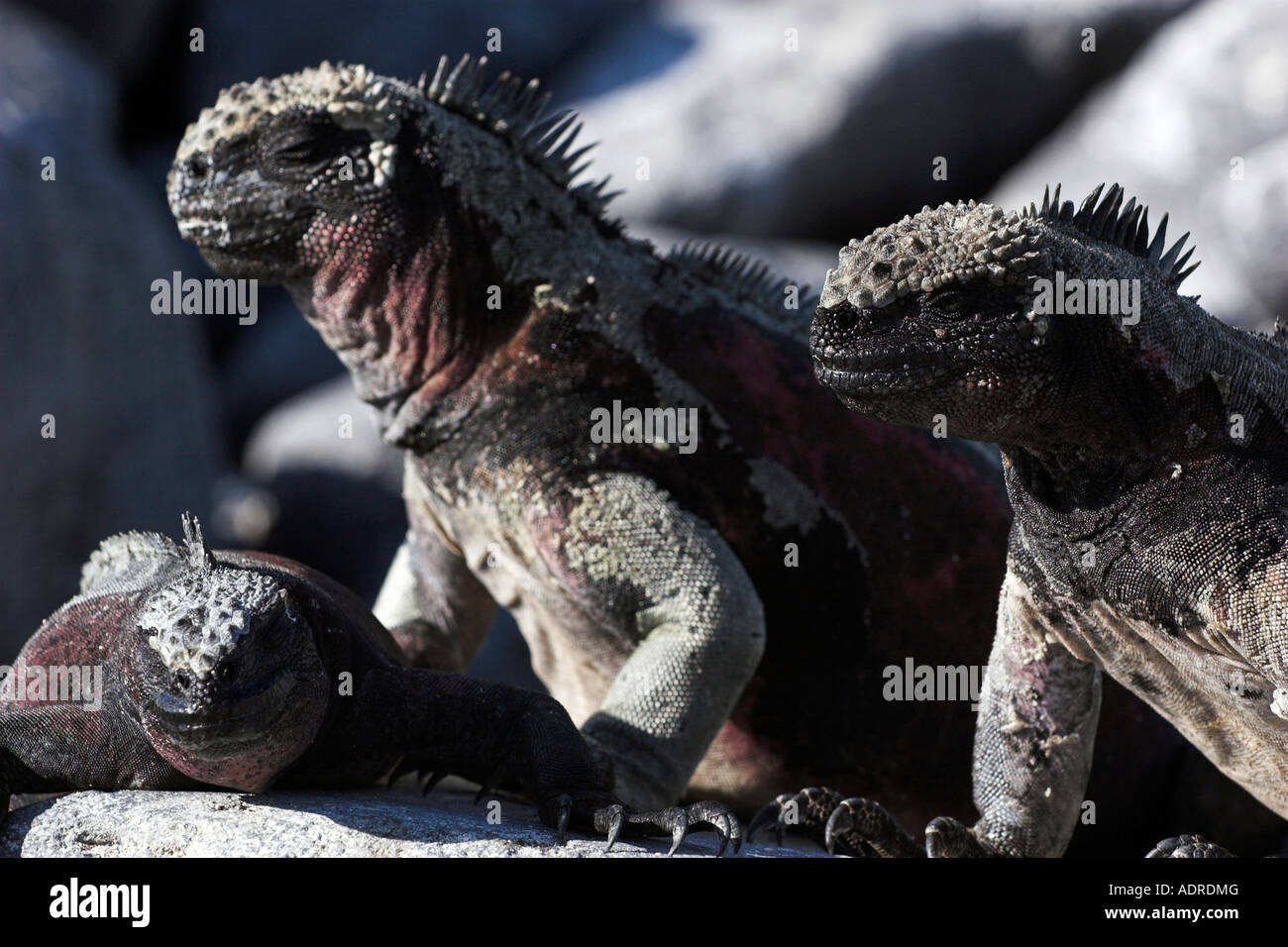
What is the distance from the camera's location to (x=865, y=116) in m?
14.2

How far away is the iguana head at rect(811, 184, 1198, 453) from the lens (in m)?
3.45

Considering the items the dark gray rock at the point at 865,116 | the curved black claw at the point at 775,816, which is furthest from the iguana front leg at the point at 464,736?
the dark gray rock at the point at 865,116

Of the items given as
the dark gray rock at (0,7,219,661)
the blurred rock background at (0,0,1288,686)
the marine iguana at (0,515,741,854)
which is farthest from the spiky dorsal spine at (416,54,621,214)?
the dark gray rock at (0,7,219,661)

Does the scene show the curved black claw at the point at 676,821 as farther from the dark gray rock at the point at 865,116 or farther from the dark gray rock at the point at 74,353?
the dark gray rock at the point at 865,116

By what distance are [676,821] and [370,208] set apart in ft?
7.48

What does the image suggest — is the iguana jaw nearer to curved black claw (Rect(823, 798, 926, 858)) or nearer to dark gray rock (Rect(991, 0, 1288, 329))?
curved black claw (Rect(823, 798, 926, 858))

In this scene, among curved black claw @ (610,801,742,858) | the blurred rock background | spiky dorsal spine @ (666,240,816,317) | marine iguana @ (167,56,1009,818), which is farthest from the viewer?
the blurred rock background

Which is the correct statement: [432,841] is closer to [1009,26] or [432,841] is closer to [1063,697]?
[1063,697]

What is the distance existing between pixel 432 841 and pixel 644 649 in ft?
4.13

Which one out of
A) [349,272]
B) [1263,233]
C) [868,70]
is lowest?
[349,272]

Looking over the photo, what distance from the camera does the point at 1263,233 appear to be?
1262cm

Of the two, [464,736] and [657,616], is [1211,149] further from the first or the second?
[464,736]

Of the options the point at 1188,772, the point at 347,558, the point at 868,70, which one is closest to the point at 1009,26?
the point at 868,70

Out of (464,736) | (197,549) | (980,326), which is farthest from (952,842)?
(197,549)
